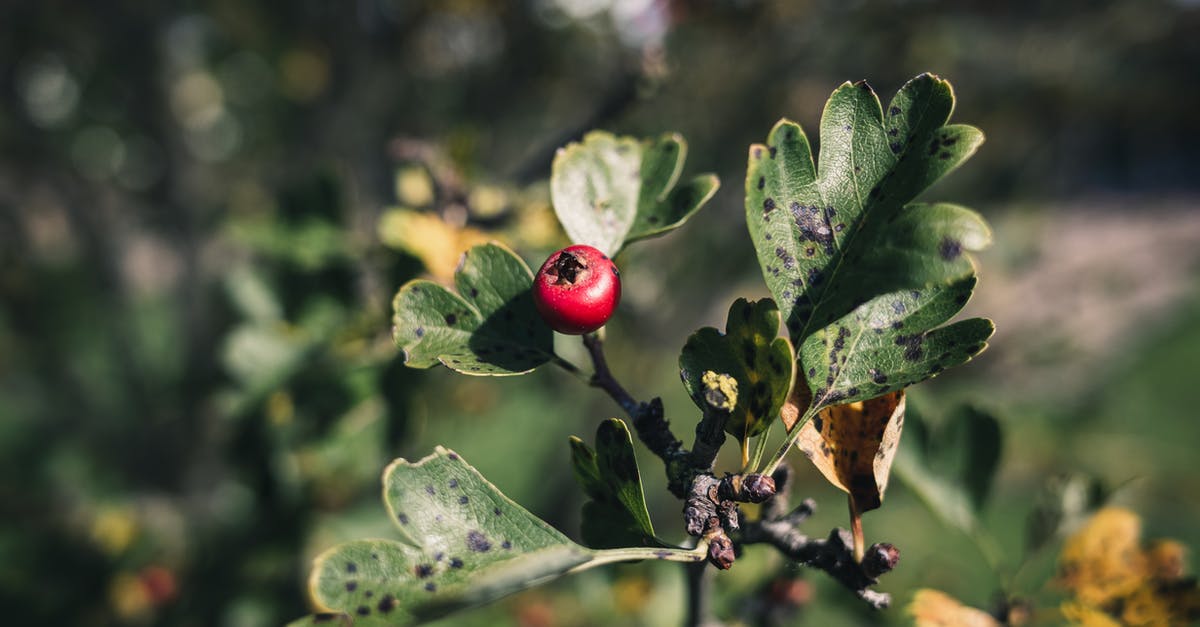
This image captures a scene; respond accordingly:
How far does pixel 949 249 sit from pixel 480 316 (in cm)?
50

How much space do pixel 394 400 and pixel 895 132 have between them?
2.97 ft

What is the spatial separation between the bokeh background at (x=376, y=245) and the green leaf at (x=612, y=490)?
0.54 metres

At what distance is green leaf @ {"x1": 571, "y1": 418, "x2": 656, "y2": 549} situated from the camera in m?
0.70

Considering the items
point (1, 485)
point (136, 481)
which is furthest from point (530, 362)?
point (1, 485)

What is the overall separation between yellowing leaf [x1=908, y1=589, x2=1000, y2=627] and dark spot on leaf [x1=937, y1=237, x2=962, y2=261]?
49 centimetres

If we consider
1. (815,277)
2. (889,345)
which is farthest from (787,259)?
(889,345)

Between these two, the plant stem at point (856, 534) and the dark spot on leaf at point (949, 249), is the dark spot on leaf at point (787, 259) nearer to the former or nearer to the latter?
the dark spot on leaf at point (949, 249)

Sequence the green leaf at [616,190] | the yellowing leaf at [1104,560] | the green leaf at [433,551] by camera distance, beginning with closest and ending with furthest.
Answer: the green leaf at [433,551] → the green leaf at [616,190] → the yellowing leaf at [1104,560]

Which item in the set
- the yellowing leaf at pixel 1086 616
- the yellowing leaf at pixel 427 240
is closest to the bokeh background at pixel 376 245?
the yellowing leaf at pixel 427 240

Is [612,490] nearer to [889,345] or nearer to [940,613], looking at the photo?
[889,345]

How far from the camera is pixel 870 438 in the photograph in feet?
2.59

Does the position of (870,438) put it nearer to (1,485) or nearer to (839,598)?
(839,598)

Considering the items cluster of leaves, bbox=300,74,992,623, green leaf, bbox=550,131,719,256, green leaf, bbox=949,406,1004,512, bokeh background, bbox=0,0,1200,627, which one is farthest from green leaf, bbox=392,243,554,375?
green leaf, bbox=949,406,1004,512

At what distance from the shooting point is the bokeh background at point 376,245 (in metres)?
1.44
